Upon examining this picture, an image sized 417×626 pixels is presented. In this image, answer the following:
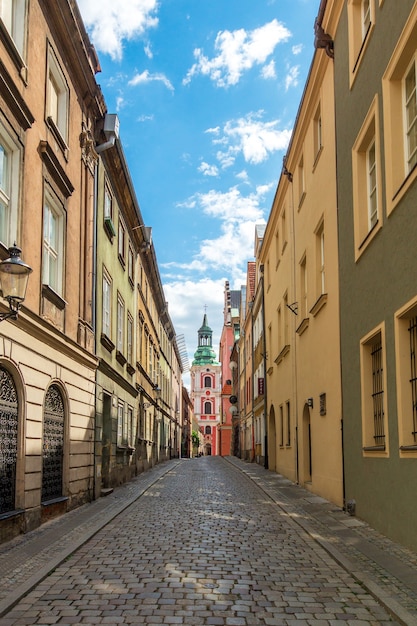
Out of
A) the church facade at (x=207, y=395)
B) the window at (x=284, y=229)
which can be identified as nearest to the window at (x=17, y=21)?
the window at (x=284, y=229)

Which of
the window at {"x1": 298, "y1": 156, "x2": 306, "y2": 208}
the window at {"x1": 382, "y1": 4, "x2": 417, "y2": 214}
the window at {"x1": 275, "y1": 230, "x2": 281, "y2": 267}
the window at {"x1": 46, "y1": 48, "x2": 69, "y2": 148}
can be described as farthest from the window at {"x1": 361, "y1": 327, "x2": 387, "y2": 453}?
the window at {"x1": 275, "y1": 230, "x2": 281, "y2": 267}

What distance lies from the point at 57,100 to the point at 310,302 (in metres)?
7.55

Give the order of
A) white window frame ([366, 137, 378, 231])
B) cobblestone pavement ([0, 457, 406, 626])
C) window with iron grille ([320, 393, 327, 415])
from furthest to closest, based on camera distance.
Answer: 1. window with iron grille ([320, 393, 327, 415])
2. white window frame ([366, 137, 378, 231])
3. cobblestone pavement ([0, 457, 406, 626])

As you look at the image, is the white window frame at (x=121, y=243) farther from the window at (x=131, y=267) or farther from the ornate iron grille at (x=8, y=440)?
the ornate iron grille at (x=8, y=440)

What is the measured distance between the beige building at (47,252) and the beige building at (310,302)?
5097mm

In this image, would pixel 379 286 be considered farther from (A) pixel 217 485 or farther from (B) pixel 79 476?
(A) pixel 217 485

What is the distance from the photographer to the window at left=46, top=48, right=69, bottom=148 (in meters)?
12.5

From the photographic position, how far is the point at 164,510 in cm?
1343

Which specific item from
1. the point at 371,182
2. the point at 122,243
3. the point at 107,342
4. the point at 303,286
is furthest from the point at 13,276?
the point at 122,243

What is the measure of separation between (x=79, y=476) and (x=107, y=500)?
1520 millimetres

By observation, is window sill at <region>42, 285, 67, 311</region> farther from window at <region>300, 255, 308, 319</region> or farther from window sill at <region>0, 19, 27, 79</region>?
window at <region>300, 255, 308, 319</region>

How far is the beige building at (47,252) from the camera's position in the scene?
10.0 m

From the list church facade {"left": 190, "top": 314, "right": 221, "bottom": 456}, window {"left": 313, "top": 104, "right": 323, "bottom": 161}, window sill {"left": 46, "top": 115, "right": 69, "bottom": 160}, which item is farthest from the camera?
church facade {"left": 190, "top": 314, "right": 221, "bottom": 456}

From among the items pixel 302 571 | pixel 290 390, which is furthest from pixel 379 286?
pixel 290 390
